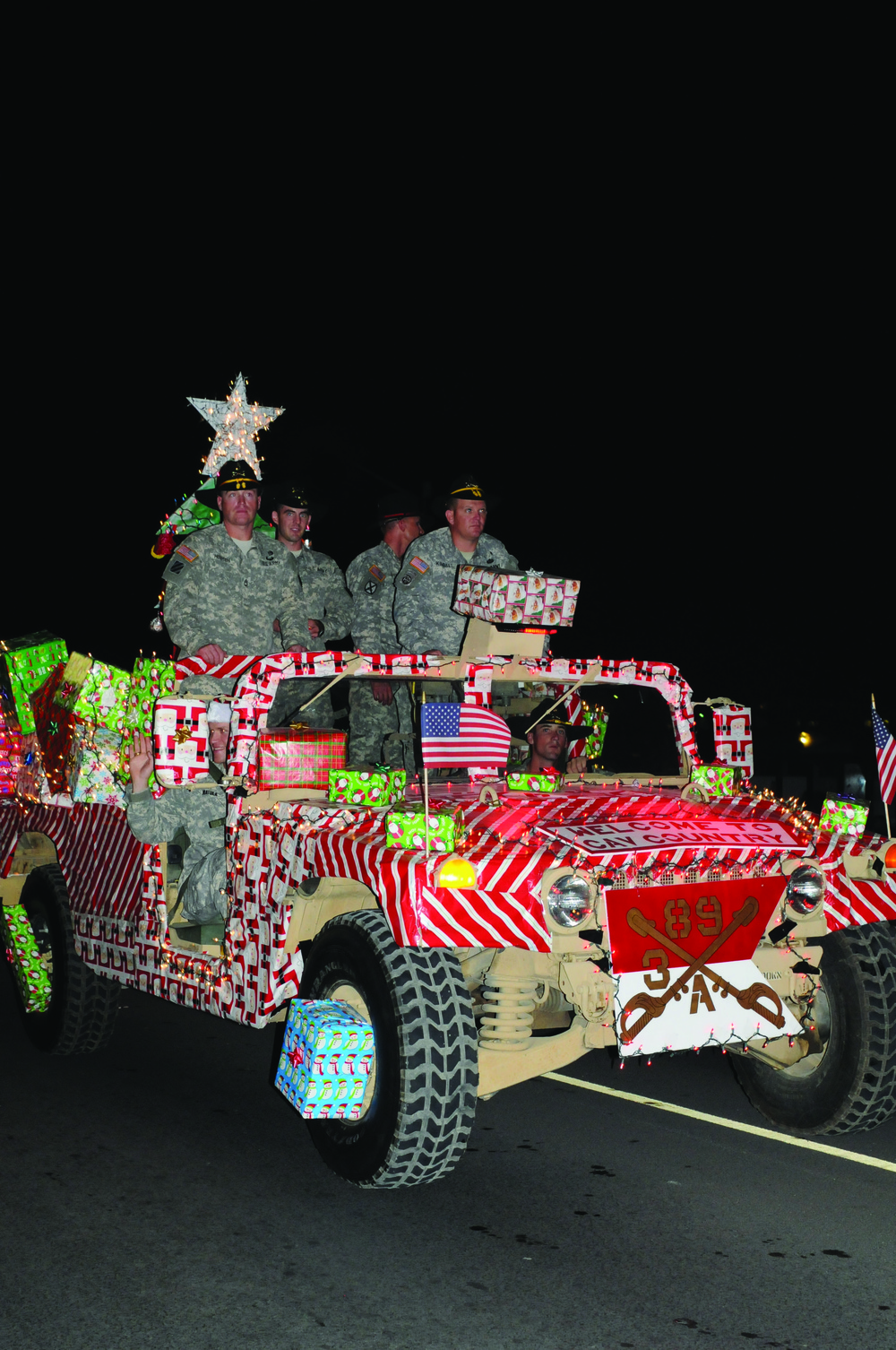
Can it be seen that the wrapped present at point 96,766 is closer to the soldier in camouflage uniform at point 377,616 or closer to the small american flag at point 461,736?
the soldier in camouflage uniform at point 377,616

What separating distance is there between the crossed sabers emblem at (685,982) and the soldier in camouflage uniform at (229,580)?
10.9 ft

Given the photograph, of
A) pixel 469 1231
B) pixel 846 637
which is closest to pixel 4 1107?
pixel 469 1231

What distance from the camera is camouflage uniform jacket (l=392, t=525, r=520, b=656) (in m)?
7.89

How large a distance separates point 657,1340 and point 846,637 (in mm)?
19176

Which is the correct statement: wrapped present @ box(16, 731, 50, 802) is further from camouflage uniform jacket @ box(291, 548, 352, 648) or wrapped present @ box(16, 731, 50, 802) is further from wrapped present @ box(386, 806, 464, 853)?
wrapped present @ box(386, 806, 464, 853)

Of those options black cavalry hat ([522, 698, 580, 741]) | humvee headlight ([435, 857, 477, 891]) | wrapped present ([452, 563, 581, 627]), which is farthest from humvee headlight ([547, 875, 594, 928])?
black cavalry hat ([522, 698, 580, 741])

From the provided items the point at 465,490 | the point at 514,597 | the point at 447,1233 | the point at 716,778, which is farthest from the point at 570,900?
the point at 465,490

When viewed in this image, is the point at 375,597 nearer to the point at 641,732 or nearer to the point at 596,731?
the point at 596,731

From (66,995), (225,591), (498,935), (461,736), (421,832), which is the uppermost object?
(225,591)

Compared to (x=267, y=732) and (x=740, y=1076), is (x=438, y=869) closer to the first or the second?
(x=267, y=732)

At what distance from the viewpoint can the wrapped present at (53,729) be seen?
691 centimetres

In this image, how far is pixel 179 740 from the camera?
5695 millimetres

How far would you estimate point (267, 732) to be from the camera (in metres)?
5.87

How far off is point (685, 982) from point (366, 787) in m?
1.67
